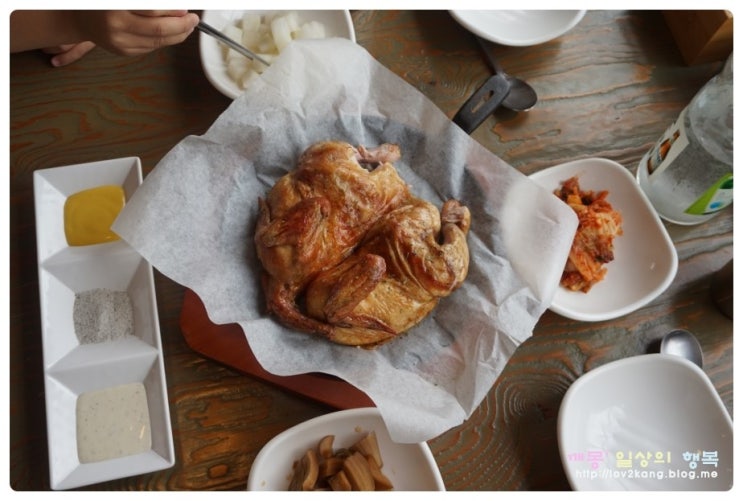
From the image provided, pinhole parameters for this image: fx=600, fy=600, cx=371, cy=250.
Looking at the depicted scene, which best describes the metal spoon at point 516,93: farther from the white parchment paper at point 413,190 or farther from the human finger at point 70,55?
the human finger at point 70,55

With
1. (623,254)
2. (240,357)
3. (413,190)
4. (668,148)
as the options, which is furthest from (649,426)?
(240,357)

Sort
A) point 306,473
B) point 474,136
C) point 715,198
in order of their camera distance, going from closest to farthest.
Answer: point 306,473
point 715,198
point 474,136

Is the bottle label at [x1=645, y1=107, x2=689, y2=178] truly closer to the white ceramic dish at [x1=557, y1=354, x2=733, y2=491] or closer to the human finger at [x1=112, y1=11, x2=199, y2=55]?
the white ceramic dish at [x1=557, y1=354, x2=733, y2=491]

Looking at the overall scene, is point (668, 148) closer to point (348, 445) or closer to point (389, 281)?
point (389, 281)

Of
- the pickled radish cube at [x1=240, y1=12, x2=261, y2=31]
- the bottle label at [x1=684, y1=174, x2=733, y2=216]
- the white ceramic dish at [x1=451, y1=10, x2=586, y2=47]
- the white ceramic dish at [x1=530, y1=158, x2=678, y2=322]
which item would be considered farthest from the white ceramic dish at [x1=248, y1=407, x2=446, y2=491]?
the white ceramic dish at [x1=451, y1=10, x2=586, y2=47]

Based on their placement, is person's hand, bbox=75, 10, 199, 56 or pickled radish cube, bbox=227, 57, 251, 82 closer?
person's hand, bbox=75, 10, 199, 56

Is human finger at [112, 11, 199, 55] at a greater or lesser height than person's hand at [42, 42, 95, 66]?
greater
